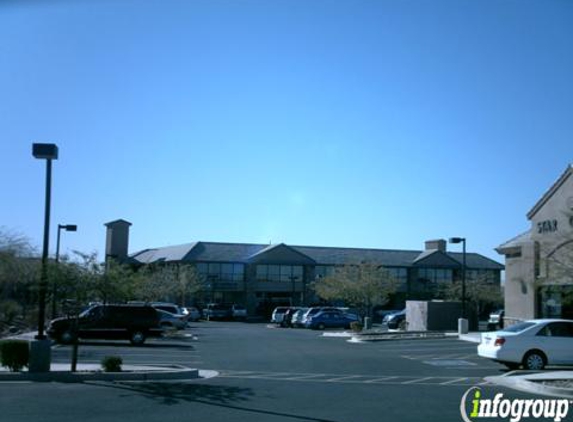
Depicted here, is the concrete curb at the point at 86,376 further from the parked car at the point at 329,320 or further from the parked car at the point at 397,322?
the parked car at the point at 329,320

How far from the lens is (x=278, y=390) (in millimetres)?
15547

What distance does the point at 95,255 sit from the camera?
65.4ft

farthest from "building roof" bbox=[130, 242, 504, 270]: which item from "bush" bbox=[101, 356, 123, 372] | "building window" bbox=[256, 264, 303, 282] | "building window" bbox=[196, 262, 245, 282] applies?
"bush" bbox=[101, 356, 123, 372]

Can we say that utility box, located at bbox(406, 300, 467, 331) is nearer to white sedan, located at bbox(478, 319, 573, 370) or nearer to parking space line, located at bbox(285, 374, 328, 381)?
white sedan, located at bbox(478, 319, 573, 370)

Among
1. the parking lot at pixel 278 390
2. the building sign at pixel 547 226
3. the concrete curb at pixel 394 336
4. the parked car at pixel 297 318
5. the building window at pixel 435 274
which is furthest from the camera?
the building window at pixel 435 274

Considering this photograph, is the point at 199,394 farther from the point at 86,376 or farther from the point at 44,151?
the point at 44,151

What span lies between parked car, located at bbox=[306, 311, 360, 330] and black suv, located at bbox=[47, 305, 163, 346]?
74.5 ft

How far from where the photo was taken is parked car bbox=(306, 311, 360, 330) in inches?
2067

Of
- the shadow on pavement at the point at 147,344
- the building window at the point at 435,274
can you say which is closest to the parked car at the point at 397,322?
the shadow on pavement at the point at 147,344

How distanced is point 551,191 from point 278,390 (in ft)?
72.2

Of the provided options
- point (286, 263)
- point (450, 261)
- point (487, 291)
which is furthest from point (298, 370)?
point (450, 261)

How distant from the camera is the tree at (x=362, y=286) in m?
51.5

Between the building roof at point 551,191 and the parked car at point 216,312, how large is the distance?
140ft

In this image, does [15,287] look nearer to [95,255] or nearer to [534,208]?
[95,255]
